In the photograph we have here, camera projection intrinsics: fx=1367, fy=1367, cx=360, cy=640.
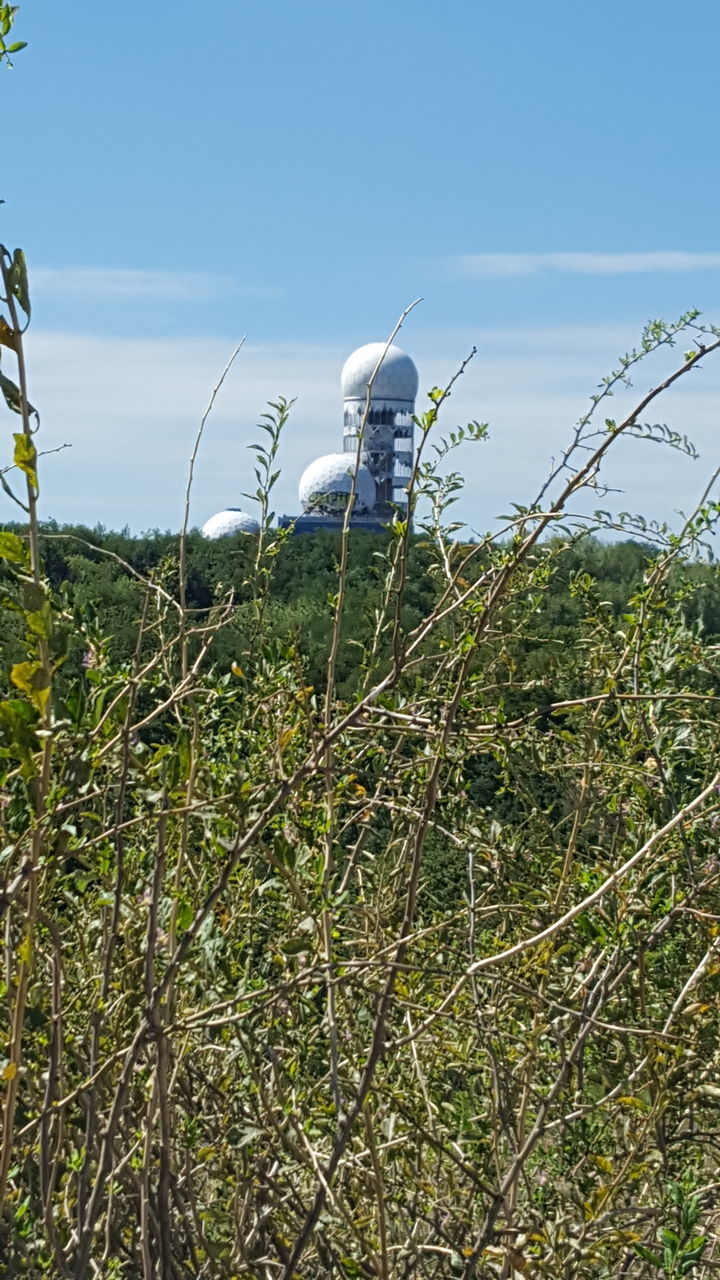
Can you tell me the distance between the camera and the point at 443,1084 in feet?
6.68

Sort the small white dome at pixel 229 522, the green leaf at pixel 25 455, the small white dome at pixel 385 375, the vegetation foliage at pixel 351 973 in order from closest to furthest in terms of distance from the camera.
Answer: the green leaf at pixel 25 455 → the vegetation foliage at pixel 351 973 → the small white dome at pixel 229 522 → the small white dome at pixel 385 375

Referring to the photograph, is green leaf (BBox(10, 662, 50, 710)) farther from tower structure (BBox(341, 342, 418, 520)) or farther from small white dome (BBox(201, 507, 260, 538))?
tower structure (BBox(341, 342, 418, 520))

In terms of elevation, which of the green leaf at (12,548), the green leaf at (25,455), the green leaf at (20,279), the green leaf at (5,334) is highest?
the green leaf at (20,279)

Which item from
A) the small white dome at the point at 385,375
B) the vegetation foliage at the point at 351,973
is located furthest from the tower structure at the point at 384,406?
the vegetation foliage at the point at 351,973

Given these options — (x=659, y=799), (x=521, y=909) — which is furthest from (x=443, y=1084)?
(x=659, y=799)

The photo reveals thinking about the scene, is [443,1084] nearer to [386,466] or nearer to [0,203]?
[0,203]

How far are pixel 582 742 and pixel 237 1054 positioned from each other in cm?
83

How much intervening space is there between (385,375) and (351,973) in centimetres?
5145

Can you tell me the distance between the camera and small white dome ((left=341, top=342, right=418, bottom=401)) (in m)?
51.5

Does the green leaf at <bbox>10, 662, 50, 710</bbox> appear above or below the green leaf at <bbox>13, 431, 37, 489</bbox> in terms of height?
below

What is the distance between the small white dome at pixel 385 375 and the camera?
5150 centimetres

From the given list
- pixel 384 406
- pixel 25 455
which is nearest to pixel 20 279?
pixel 25 455

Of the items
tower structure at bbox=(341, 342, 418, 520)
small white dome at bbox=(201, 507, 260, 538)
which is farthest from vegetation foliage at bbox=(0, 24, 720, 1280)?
tower structure at bbox=(341, 342, 418, 520)

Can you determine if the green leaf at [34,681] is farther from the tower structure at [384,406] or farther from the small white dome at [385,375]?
the small white dome at [385,375]
